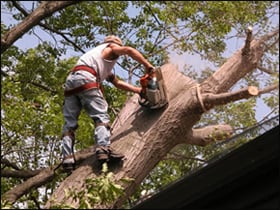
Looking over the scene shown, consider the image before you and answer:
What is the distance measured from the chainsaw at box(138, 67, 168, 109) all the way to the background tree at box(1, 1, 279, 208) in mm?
69

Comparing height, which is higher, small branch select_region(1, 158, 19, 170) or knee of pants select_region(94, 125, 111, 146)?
small branch select_region(1, 158, 19, 170)

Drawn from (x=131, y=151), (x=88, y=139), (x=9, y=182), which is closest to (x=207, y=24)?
(x=131, y=151)

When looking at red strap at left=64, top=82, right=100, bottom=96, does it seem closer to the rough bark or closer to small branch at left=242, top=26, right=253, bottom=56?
the rough bark

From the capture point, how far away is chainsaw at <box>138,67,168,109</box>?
3729 millimetres

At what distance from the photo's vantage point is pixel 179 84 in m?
3.89

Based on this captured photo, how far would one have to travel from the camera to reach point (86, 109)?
386 centimetres

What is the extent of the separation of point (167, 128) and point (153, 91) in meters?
0.26

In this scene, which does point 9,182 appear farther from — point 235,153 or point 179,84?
point 235,153

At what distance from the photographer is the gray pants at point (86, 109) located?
3.68m

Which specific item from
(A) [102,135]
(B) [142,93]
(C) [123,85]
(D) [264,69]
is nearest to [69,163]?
(A) [102,135]

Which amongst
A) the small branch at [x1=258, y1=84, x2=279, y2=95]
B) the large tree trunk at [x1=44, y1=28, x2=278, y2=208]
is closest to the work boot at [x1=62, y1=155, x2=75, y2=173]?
the large tree trunk at [x1=44, y1=28, x2=278, y2=208]

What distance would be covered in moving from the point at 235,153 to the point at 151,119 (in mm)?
1203

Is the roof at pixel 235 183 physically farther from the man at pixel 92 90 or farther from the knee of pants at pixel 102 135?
the man at pixel 92 90

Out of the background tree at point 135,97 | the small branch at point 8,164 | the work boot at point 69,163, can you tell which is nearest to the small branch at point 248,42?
the background tree at point 135,97
